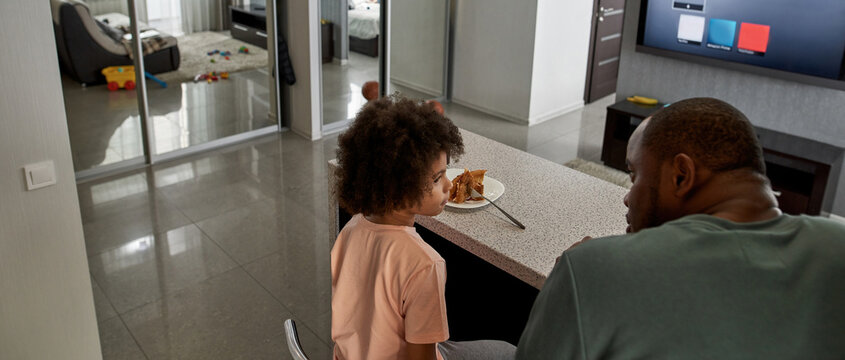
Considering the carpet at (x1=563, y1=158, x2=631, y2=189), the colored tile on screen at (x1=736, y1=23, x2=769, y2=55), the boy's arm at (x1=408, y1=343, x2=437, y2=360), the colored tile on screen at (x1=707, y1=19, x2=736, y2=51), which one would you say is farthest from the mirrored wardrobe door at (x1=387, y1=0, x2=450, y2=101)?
the boy's arm at (x1=408, y1=343, x2=437, y2=360)

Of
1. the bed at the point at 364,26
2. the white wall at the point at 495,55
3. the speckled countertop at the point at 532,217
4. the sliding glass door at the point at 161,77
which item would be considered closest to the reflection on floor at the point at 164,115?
the sliding glass door at the point at 161,77

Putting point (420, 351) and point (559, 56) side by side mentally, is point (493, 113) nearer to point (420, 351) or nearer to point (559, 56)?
point (559, 56)

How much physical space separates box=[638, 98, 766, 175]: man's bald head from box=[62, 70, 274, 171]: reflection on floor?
4.15m

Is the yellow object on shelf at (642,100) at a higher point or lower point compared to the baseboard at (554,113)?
higher

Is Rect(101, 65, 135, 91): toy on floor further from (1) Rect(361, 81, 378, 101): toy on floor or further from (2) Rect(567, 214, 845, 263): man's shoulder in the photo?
(2) Rect(567, 214, 845, 263): man's shoulder

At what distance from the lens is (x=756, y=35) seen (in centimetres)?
425

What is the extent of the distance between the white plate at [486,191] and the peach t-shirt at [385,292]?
19.0 inches

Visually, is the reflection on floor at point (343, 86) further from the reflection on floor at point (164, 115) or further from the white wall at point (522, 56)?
the white wall at point (522, 56)

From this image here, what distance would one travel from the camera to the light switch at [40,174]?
2.08 meters

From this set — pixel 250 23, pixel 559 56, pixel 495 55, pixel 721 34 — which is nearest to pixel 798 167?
pixel 721 34

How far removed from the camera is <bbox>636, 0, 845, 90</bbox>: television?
13.1ft

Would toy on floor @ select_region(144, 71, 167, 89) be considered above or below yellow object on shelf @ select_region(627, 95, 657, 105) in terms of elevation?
above

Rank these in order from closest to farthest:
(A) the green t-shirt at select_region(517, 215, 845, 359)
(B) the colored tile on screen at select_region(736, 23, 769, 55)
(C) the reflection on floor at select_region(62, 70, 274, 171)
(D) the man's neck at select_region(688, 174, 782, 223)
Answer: (A) the green t-shirt at select_region(517, 215, 845, 359), (D) the man's neck at select_region(688, 174, 782, 223), (B) the colored tile on screen at select_region(736, 23, 769, 55), (C) the reflection on floor at select_region(62, 70, 274, 171)

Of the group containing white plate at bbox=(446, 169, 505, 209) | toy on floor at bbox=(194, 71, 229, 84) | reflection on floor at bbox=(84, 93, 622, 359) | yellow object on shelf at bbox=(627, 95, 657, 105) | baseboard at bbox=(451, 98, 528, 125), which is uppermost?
white plate at bbox=(446, 169, 505, 209)
